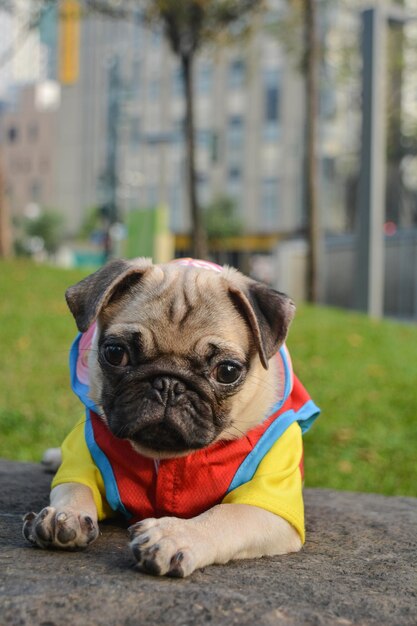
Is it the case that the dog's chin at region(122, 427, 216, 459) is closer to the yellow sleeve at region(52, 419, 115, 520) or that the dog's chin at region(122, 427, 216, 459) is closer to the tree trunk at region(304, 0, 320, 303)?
the yellow sleeve at region(52, 419, 115, 520)

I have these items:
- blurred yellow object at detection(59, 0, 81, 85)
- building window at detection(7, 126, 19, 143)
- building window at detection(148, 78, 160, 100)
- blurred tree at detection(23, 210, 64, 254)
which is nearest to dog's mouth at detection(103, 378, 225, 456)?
building window at detection(148, 78, 160, 100)

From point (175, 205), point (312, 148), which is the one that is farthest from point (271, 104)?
point (312, 148)

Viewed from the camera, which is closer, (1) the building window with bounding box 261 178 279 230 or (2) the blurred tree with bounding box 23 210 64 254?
(1) the building window with bounding box 261 178 279 230

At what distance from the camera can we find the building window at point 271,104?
222ft

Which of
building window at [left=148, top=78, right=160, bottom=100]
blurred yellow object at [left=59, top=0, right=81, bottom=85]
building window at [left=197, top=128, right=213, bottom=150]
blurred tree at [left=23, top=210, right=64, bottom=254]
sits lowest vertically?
blurred tree at [left=23, top=210, right=64, bottom=254]


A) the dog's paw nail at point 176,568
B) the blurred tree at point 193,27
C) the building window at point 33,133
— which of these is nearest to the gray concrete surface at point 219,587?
the dog's paw nail at point 176,568

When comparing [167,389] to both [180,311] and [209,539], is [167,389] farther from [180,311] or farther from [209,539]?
[209,539]

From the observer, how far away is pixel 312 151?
21.1m

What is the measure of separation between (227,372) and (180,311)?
11.2 inches

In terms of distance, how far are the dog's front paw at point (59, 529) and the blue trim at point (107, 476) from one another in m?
0.34

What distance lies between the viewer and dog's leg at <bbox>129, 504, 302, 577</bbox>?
2.55 meters

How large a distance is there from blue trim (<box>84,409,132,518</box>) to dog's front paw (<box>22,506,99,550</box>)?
340 millimetres

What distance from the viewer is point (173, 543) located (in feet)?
8.48

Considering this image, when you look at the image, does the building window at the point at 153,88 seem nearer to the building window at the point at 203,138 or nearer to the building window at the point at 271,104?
the building window at the point at 203,138
